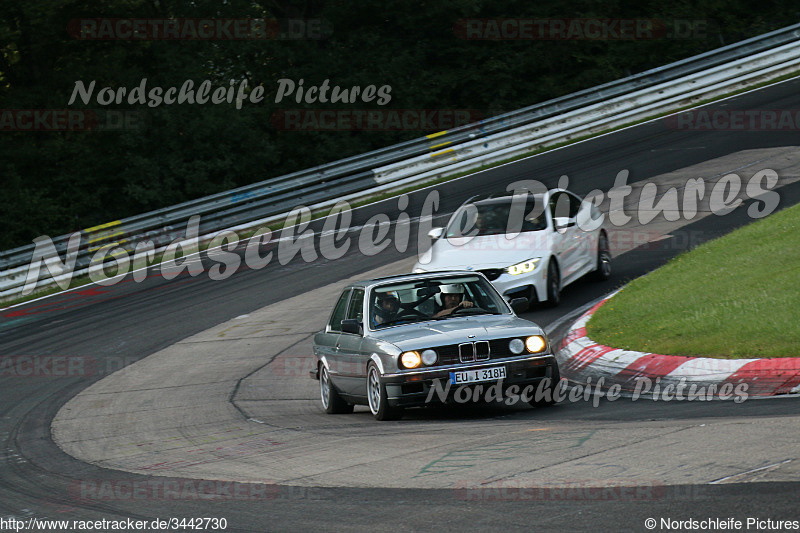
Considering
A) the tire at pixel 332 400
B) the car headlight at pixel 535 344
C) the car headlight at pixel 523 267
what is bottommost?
the tire at pixel 332 400

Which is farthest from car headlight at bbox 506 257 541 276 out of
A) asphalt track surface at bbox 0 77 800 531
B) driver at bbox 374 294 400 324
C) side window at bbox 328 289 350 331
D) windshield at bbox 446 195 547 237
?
driver at bbox 374 294 400 324

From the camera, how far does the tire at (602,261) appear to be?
15.7 metres

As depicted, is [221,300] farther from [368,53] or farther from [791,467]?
[368,53]

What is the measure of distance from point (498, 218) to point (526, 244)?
104 centimetres

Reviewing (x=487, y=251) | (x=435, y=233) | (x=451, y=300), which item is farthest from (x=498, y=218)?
(x=451, y=300)

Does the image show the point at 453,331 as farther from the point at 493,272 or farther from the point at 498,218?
the point at 498,218

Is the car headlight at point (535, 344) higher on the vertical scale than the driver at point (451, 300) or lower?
lower

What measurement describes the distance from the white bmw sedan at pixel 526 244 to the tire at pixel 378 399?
14.4ft

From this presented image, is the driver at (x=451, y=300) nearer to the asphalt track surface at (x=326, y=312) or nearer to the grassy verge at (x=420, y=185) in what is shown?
the asphalt track surface at (x=326, y=312)

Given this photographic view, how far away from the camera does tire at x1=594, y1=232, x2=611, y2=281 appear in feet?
51.4

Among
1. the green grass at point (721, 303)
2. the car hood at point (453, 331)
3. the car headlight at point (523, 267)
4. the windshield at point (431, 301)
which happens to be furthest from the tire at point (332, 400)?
the car headlight at point (523, 267)

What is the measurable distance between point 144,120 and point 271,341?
672 inches

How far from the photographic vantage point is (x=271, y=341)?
14812 millimetres

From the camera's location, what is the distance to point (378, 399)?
9.23 m
